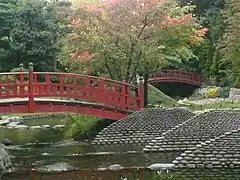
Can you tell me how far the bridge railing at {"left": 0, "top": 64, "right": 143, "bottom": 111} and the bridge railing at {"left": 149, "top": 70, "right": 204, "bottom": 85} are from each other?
17834 mm

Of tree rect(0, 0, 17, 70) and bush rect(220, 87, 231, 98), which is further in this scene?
tree rect(0, 0, 17, 70)

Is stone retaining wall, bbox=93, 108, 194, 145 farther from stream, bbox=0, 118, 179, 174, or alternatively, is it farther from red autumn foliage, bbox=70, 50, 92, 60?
red autumn foliage, bbox=70, 50, 92, 60

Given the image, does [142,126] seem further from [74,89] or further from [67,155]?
[67,155]

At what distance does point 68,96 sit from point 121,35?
4.61m

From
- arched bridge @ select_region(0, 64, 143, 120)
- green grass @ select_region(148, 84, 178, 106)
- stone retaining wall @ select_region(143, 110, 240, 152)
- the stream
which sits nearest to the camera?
the stream

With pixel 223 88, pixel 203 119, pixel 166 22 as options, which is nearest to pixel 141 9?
pixel 166 22

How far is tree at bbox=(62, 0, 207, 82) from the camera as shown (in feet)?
85.3

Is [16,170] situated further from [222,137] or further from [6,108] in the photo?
[222,137]

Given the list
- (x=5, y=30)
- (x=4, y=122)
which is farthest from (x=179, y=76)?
(x=4, y=122)

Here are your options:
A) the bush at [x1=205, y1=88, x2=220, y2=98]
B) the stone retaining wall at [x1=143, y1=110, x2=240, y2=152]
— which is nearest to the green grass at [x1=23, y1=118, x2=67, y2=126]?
the stone retaining wall at [x1=143, y1=110, x2=240, y2=152]

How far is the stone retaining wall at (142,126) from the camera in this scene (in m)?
22.8

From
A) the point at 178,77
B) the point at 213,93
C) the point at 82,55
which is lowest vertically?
the point at 213,93

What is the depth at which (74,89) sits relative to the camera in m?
23.7

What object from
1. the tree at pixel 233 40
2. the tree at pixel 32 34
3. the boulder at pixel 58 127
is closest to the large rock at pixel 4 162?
the boulder at pixel 58 127
